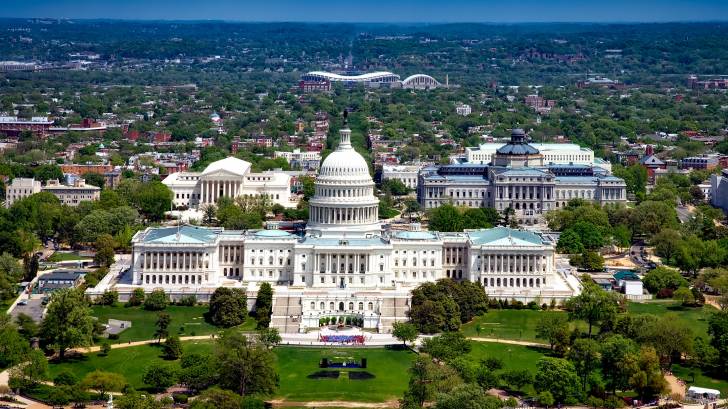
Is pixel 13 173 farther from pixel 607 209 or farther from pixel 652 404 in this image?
pixel 652 404

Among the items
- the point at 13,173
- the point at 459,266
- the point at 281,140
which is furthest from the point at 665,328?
the point at 281,140

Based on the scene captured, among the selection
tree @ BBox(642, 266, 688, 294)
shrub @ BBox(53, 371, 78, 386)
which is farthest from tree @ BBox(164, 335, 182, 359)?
tree @ BBox(642, 266, 688, 294)

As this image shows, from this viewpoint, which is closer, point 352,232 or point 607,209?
point 352,232

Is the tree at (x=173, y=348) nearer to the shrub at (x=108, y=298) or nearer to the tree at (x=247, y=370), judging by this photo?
the tree at (x=247, y=370)

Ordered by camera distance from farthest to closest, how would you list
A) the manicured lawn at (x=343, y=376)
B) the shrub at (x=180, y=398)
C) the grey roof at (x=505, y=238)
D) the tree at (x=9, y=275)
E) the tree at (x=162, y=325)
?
the grey roof at (x=505, y=238)
the tree at (x=9, y=275)
the tree at (x=162, y=325)
the manicured lawn at (x=343, y=376)
the shrub at (x=180, y=398)

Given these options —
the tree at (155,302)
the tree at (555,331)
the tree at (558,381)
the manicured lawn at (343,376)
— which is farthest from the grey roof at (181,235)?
the tree at (558,381)

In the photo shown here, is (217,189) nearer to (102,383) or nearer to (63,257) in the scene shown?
(63,257)

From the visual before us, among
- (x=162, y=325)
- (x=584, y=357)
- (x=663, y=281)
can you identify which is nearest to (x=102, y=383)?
(x=162, y=325)
